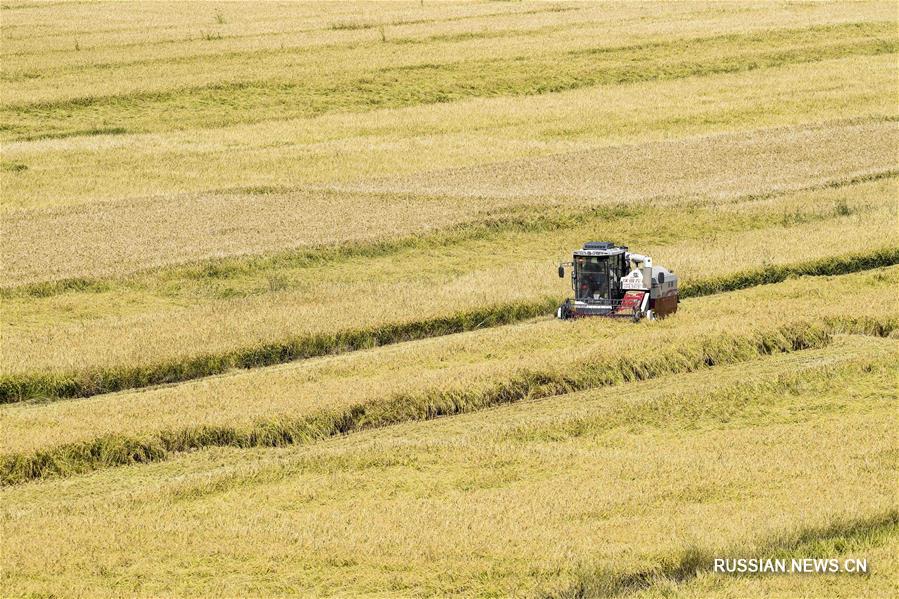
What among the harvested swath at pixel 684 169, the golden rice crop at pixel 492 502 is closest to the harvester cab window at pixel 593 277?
the golden rice crop at pixel 492 502

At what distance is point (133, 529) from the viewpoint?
16.0 metres

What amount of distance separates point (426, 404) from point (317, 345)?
14.9ft

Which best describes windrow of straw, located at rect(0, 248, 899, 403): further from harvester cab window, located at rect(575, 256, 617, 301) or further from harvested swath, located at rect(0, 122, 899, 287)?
harvested swath, located at rect(0, 122, 899, 287)

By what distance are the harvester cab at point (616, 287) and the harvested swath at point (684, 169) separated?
11.5m

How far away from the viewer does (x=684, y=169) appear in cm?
4269

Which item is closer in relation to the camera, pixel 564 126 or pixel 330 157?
pixel 330 157

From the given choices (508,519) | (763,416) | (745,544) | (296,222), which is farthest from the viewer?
(296,222)

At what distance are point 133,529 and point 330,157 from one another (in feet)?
96.5

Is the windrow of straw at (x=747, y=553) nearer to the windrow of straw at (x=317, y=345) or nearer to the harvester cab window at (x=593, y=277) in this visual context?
the windrow of straw at (x=317, y=345)

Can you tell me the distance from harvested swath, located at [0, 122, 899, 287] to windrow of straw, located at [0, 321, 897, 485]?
11.7m

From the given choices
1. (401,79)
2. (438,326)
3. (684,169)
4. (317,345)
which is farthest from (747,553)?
(401,79)

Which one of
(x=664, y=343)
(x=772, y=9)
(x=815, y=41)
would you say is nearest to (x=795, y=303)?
(x=664, y=343)

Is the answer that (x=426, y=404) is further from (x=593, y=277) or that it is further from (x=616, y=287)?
(x=616, y=287)

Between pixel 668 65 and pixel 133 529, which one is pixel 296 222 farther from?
pixel 668 65
